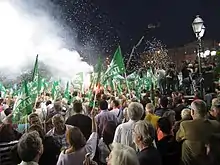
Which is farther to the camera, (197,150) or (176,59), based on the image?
(176,59)

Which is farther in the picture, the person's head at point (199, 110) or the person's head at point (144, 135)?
the person's head at point (199, 110)

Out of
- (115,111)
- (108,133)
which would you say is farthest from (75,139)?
(115,111)

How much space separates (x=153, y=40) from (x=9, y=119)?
73.5 m

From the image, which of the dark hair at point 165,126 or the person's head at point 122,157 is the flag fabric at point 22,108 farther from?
the person's head at point 122,157

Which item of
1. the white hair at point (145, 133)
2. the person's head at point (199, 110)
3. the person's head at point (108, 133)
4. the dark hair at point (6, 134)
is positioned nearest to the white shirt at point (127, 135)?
the person's head at point (199, 110)

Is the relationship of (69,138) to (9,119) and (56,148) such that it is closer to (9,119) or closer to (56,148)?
(56,148)

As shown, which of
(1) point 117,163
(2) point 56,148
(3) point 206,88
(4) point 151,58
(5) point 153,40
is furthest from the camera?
(5) point 153,40

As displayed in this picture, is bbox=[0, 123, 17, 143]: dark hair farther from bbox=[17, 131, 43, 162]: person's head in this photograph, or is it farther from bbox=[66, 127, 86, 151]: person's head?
bbox=[17, 131, 43, 162]: person's head

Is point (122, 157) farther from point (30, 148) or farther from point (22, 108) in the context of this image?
point (22, 108)

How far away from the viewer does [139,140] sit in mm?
5391

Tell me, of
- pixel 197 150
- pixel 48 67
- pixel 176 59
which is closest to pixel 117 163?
pixel 197 150

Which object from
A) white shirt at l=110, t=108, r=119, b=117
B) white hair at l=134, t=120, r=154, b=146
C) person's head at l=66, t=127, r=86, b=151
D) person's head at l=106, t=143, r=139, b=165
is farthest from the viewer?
white shirt at l=110, t=108, r=119, b=117

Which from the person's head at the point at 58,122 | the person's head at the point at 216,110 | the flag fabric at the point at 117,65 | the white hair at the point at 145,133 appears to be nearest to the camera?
the white hair at the point at 145,133

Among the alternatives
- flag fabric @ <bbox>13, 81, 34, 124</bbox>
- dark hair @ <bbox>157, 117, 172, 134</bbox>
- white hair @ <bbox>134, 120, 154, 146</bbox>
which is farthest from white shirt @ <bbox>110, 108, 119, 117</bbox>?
white hair @ <bbox>134, 120, 154, 146</bbox>
